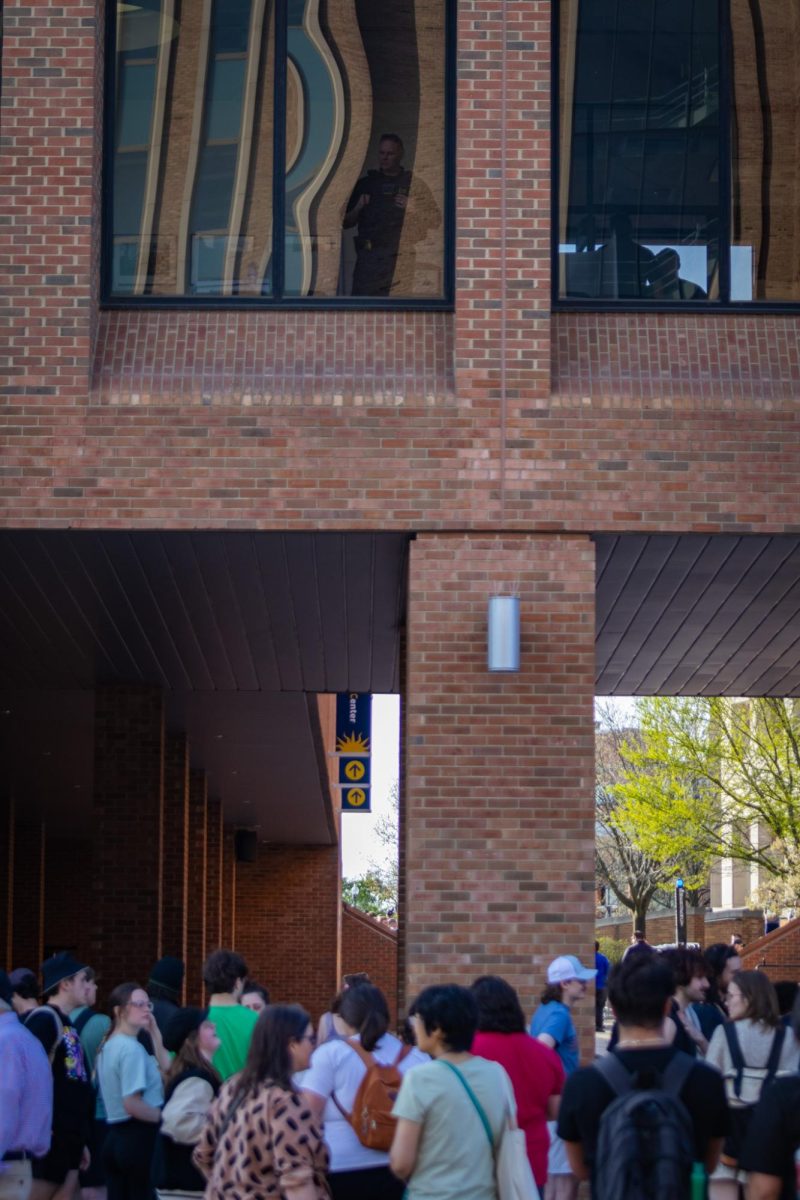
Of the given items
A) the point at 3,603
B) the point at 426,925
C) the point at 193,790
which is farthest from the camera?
the point at 193,790

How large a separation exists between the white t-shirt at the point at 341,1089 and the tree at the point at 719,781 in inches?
1189

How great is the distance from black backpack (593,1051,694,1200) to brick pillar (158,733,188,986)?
16643mm

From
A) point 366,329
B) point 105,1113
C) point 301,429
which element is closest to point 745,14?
point 366,329

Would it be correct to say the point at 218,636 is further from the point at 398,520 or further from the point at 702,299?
the point at 702,299

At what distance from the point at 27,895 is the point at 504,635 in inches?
1029

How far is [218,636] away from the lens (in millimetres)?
15430

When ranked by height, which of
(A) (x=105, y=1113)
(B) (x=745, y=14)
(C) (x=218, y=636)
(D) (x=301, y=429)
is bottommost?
(A) (x=105, y=1113)

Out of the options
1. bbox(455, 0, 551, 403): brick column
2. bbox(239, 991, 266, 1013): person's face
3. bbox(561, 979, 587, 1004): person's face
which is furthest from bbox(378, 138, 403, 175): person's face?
bbox(561, 979, 587, 1004): person's face

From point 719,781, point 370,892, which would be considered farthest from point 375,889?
point 719,781

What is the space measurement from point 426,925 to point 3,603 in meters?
4.59

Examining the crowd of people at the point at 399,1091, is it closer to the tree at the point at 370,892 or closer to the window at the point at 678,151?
the window at the point at 678,151

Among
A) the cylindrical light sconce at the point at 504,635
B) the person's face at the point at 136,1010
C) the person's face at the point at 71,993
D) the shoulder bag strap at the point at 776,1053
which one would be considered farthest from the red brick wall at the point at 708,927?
the shoulder bag strap at the point at 776,1053

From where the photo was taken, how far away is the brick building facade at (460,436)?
1208cm

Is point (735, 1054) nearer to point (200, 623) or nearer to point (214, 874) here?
point (200, 623)
